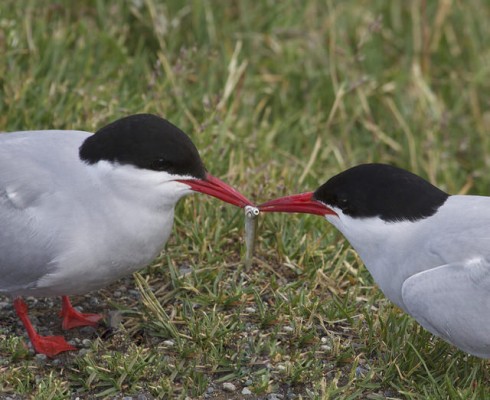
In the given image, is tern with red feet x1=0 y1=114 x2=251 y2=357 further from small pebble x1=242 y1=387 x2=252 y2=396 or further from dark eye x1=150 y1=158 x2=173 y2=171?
small pebble x1=242 y1=387 x2=252 y2=396

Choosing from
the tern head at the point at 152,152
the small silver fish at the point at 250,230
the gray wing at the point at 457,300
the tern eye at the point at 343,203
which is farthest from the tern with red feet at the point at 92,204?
the gray wing at the point at 457,300

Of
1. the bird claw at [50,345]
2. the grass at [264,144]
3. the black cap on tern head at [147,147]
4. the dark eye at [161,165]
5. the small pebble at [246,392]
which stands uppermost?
the black cap on tern head at [147,147]

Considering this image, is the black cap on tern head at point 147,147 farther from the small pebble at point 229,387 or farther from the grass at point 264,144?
the small pebble at point 229,387

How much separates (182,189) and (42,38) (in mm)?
2334

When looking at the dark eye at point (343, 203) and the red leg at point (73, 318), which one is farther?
the red leg at point (73, 318)

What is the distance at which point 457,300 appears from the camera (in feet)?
11.0

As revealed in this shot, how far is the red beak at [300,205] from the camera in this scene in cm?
371

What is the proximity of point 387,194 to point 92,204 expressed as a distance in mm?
1114

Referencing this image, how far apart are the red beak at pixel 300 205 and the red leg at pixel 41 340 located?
95cm

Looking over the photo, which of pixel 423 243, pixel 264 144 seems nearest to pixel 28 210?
pixel 423 243

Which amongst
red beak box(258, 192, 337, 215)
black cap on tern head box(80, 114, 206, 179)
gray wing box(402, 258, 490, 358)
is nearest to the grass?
gray wing box(402, 258, 490, 358)

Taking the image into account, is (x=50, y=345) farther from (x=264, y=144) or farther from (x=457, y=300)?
(x=264, y=144)

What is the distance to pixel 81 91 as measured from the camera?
5152mm

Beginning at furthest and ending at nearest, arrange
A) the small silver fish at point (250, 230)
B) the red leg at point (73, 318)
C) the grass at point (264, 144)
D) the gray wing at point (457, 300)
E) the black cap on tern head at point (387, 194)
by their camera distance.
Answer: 1. the red leg at point (73, 318)
2. the small silver fish at point (250, 230)
3. the grass at point (264, 144)
4. the black cap on tern head at point (387, 194)
5. the gray wing at point (457, 300)
